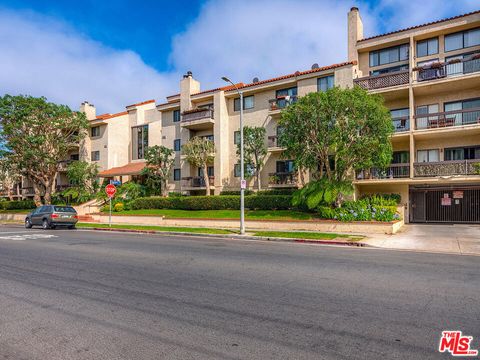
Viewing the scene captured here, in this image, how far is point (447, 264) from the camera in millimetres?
9727

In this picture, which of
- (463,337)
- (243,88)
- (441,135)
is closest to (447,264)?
(463,337)

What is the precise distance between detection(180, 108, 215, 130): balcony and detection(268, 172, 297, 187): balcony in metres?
8.20

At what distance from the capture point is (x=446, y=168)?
22.3m

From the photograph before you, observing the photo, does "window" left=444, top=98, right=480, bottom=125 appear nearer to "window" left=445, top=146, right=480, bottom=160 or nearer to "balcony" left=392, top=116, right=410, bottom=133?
"window" left=445, top=146, right=480, bottom=160

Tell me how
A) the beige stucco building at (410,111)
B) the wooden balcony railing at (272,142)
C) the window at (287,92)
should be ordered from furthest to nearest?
the window at (287,92)
the wooden balcony railing at (272,142)
the beige stucco building at (410,111)

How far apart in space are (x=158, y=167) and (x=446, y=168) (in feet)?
82.1

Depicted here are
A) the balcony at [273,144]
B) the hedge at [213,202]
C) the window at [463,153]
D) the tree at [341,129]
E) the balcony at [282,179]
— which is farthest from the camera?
the balcony at [273,144]

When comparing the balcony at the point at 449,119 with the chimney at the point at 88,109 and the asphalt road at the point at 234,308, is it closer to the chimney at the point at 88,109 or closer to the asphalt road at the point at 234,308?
the asphalt road at the point at 234,308

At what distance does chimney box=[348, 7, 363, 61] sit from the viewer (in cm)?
2675

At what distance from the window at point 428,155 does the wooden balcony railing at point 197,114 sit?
17961mm

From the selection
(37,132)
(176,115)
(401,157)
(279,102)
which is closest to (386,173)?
(401,157)

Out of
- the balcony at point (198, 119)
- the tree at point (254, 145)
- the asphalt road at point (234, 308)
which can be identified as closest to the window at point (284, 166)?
the tree at point (254, 145)

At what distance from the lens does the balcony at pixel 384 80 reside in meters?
23.7

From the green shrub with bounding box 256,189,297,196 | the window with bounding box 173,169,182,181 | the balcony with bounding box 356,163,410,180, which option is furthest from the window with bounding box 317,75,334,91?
the window with bounding box 173,169,182,181
